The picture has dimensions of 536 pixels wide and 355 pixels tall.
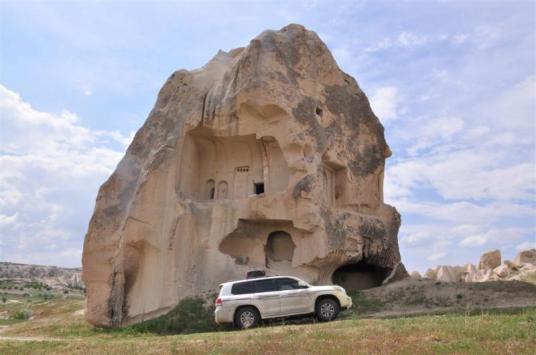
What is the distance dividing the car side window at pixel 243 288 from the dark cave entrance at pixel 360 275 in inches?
431

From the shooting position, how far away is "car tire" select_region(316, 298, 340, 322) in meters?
15.5

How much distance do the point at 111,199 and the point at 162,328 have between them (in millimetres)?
6782

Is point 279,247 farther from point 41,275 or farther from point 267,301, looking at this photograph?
point 41,275

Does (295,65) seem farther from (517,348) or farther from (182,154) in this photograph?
(517,348)

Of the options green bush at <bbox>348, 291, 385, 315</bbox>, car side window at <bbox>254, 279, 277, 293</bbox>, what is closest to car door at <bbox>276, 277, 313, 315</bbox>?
car side window at <bbox>254, 279, 277, 293</bbox>

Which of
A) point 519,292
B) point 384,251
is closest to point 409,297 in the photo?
point 519,292

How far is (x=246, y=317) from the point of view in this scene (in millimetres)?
15523

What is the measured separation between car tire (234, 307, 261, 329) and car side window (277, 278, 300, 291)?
1032mm

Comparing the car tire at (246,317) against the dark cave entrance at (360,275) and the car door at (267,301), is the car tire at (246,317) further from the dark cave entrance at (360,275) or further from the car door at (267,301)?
the dark cave entrance at (360,275)

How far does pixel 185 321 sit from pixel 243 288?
4.69 meters

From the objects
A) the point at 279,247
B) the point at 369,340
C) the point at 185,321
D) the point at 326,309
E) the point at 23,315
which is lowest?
the point at 23,315

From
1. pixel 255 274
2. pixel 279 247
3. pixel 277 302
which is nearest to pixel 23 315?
pixel 279 247

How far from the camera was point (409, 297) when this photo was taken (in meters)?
20.4

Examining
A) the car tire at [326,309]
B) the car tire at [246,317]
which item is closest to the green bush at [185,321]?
the car tire at [246,317]
